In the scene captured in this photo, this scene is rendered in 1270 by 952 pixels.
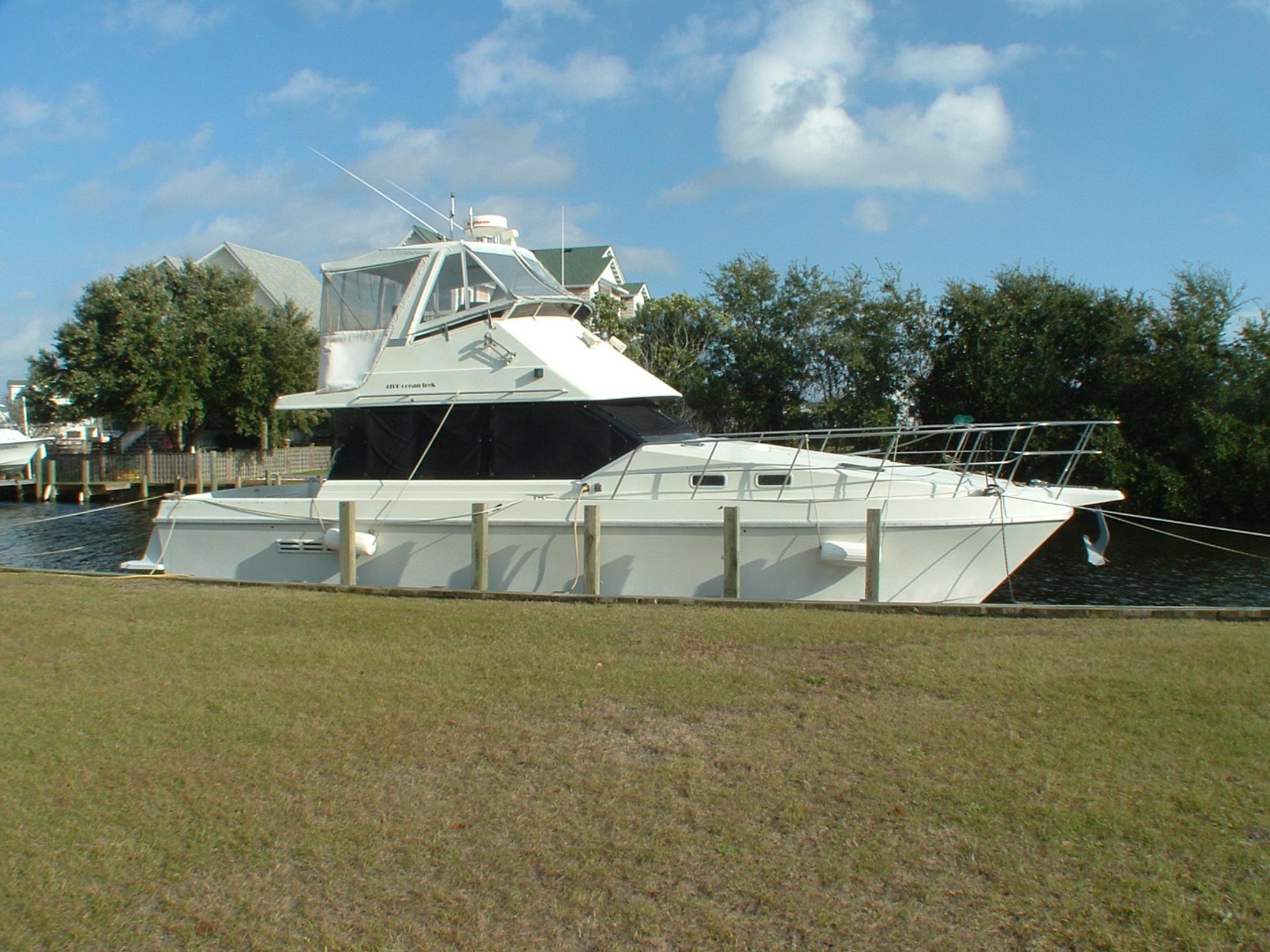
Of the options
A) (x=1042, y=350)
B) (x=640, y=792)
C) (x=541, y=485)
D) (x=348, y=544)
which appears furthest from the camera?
(x=1042, y=350)

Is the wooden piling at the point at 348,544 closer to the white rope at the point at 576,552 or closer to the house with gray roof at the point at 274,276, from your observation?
the white rope at the point at 576,552

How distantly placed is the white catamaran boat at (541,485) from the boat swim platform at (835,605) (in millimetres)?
964

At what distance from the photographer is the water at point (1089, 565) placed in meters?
14.4

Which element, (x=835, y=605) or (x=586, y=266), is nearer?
(x=835, y=605)

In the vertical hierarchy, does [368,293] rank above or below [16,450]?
above

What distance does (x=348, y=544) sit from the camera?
427 inches

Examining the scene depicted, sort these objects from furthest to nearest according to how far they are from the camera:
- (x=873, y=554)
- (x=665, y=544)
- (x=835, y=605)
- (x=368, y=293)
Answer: (x=368, y=293), (x=665, y=544), (x=873, y=554), (x=835, y=605)

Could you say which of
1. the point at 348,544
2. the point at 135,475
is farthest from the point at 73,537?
the point at 348,544

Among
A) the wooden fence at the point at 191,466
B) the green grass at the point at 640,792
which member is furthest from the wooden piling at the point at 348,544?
the wooden fence at the point at 191,466

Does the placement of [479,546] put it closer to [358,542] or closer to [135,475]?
[358,542]

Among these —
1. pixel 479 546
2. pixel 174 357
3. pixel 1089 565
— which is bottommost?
pixel 1089 565

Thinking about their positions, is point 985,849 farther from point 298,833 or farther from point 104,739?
point 104,739

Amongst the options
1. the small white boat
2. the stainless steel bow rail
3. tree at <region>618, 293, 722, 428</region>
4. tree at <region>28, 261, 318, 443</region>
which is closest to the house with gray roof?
tree at <region>28, 261, 318, 443</region>

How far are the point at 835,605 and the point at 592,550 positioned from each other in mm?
2721
